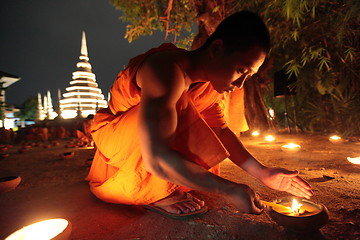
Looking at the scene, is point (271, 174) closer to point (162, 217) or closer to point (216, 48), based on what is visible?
point (162, 217)

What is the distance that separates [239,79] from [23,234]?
151 centimetres

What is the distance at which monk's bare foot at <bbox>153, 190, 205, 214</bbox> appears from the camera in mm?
1328

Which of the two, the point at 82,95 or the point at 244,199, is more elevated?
the point at 82,95

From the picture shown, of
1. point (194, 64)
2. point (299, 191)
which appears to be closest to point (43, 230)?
point (194, 64)

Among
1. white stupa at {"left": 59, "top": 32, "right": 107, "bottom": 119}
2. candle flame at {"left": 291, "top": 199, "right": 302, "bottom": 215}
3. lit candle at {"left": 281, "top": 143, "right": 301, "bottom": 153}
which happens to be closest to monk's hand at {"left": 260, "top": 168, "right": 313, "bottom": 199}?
candle flame at {"left": 291, "top": 199, "right": 302, "bottom": 215}

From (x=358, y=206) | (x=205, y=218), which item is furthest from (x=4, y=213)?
(x=358, y=206)

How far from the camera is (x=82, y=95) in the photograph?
21.7 meters

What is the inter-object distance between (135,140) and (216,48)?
0.76m

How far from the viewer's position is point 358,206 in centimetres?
138

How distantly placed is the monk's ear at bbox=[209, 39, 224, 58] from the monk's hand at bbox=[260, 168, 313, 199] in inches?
32.4

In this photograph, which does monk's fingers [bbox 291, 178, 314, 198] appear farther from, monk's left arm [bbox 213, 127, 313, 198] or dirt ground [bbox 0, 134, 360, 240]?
dirt ground [bbox 0, 134, 360, 240]

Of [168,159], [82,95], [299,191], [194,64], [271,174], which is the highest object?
[82,95]

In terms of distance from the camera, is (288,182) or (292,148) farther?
(292,148)

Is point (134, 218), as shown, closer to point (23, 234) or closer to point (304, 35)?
point (23, 234)
